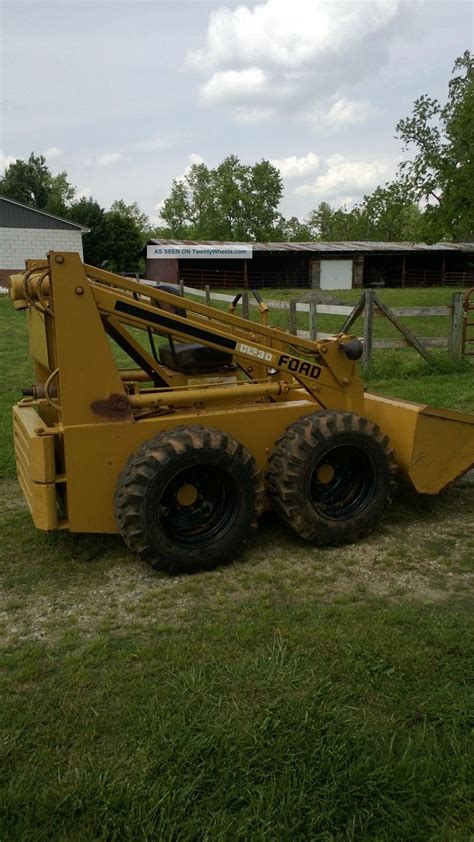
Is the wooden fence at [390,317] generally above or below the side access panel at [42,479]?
above

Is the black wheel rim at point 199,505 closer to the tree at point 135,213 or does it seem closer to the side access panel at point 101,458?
the side access panel at point 101,458

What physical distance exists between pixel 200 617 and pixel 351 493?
1.64 m

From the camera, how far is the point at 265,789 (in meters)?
2.42

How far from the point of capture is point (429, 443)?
16.4 ft

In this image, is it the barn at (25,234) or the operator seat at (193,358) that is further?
the barn at (25,234)

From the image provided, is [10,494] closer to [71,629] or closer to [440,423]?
[71,629]

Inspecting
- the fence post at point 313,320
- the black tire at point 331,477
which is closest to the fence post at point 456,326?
the fence post at point 313,320

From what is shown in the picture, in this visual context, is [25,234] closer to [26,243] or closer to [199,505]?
[26,243]

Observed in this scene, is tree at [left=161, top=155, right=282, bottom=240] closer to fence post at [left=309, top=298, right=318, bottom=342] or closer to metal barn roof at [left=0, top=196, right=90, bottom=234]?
metal barn roof at [left=0, top=196, right=90, bottom=234]

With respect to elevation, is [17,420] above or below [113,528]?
above

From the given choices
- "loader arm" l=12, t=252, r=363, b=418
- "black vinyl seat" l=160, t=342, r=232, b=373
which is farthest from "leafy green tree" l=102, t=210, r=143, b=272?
"loader arm" l=12, t=252, r=363, b=418

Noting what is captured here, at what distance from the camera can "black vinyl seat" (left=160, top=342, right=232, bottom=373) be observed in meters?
5.16

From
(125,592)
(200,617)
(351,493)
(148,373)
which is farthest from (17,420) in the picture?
(351,493)

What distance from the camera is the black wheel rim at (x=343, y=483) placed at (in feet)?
15.5
